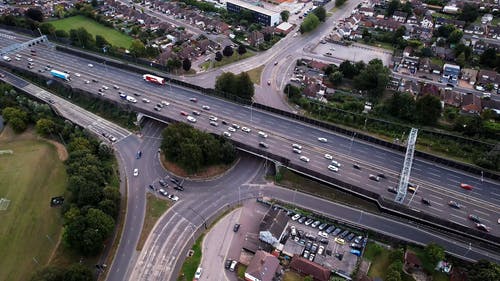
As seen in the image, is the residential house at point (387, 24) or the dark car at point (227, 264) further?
the residential house at point (387, 24)

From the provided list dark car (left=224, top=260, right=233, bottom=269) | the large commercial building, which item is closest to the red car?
dark car (left=224, top=260, right=233, bottom=269)

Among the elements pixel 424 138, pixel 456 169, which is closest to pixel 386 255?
pixel 456 169

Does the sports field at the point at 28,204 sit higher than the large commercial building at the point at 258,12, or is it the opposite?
the large commercial building at the point at 258,12

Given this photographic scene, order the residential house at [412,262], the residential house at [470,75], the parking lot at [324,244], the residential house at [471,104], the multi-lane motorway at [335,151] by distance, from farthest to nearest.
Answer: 1. the residential house at [470,75]
2. the residential house at [471,104]
3. the multi-lane motorway at [335,151]
4. the parking lot at [324,244]
5. the residential house at [412,262]

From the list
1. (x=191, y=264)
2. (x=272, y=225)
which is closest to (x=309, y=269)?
(x=272, y=225)

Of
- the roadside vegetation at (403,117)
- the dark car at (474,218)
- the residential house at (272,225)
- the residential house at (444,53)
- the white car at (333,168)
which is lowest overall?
the residential house at (272,225)

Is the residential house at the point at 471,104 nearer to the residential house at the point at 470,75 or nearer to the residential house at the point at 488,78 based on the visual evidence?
the residential house at the point at 488,78

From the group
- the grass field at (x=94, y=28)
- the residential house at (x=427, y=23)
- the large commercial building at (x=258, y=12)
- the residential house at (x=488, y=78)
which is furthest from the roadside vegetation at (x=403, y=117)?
the grass field at (x=94, y=28)

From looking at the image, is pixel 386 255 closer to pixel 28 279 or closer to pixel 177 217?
pixel 177 217
